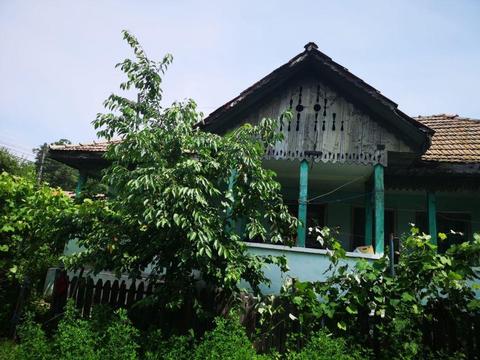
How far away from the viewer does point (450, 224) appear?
10.3m

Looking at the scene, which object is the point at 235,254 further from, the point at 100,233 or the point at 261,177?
the point at 100,233

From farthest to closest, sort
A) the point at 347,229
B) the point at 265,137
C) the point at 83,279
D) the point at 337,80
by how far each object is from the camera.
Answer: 1. the point at 347,229
2. the point at 337,80
3. the point at 83,279
4. the point at 265,137

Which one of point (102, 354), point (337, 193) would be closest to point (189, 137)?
point (102, 354)

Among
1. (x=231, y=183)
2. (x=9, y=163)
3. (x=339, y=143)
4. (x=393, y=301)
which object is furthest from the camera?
(x=9, y=163)

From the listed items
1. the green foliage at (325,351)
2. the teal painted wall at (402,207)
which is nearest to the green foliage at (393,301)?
the green foliage at (325,351)

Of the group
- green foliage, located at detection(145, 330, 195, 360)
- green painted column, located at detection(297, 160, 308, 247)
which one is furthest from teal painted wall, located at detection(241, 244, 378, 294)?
green foliage, located at detection(145, 330, 195, 360)

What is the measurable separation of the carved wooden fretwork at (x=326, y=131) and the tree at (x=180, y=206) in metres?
2.37

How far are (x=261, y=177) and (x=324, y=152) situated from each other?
3.05 metres

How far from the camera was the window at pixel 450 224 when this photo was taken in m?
9.98

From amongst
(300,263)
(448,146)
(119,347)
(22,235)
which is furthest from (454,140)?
(22,235)

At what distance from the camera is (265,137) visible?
17.7 feet

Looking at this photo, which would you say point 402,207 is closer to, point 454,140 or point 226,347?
point 454,140

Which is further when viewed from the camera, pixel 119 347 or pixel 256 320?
pixel 256 320

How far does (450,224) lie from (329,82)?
5.95 meters
